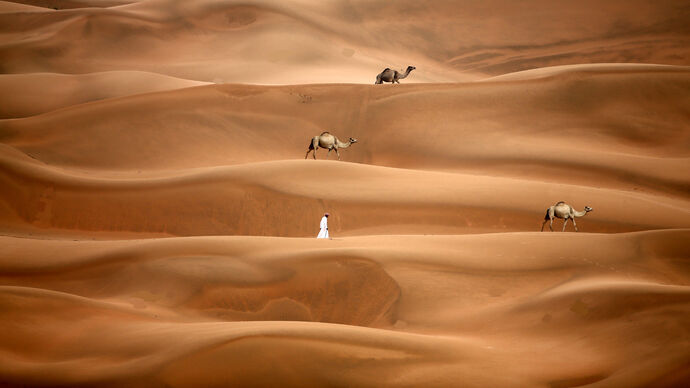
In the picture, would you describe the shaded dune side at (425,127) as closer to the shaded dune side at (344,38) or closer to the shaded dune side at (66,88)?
the shaded dune side at (66,88)

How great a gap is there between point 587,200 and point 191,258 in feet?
35.0

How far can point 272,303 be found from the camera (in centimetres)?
1172

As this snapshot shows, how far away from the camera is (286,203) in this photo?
1839 cm

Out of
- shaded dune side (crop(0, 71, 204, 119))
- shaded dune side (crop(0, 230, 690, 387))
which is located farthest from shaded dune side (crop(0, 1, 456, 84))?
shaded dune side (crop(0, 230, 690, 387))

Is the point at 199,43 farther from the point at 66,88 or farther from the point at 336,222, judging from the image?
the point at 336,222

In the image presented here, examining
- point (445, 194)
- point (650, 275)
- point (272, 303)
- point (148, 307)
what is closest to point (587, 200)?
point (445, 194)

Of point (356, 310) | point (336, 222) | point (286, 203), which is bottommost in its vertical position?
point (356, 310)

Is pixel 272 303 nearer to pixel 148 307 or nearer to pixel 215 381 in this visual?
pixel 148 307

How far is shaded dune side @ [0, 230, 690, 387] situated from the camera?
814 centimetres

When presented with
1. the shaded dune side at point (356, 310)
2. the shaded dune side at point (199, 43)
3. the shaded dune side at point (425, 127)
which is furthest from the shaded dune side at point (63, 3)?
the shaded dune side at point (356, 310)

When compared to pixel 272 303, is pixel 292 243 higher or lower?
higher

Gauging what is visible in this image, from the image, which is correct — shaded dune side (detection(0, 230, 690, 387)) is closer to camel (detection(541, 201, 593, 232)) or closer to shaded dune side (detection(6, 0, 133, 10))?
camel (detection(541, 201, 593, 232))

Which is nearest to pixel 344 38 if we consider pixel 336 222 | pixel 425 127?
pixel 425 127

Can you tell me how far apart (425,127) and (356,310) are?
1393cm
